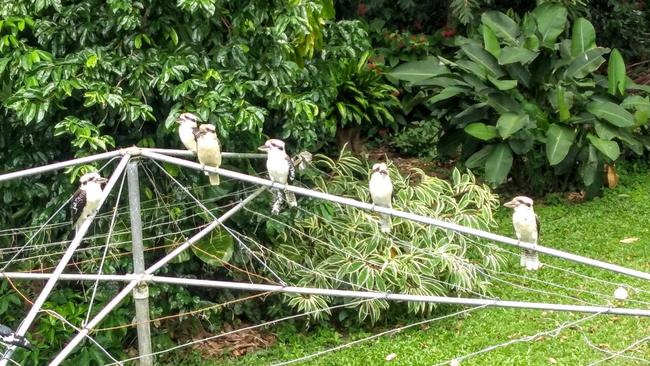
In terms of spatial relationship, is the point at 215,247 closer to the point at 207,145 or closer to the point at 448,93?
the point at 207,145

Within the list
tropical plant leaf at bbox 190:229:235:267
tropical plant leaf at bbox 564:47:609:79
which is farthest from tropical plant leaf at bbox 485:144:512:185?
tropical plant leaf at bbox 190:229:235:267

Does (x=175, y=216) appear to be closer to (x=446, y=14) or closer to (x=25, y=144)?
(x=25, y=144)

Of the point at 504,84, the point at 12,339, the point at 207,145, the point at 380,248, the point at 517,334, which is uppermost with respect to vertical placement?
the point at 207,145

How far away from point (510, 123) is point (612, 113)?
38.8 inches

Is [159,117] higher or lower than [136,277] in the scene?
higher

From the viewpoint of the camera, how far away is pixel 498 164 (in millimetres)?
8961

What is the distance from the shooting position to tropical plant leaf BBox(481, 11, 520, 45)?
9430mm

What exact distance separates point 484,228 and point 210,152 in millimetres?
3081

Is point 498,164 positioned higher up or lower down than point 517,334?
higher up

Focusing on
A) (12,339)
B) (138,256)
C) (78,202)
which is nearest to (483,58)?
(78,202)

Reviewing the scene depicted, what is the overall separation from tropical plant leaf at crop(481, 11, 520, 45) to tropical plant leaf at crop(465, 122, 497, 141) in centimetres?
91

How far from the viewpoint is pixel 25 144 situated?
6457 millimetres

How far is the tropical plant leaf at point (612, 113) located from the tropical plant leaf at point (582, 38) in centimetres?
55

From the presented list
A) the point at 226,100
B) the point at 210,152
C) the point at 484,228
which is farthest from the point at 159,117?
the point at 484,228
